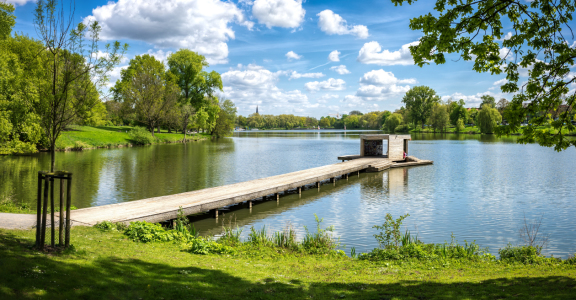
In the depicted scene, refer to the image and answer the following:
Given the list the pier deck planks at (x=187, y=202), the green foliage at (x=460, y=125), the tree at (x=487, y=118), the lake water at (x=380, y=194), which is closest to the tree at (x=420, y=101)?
the green foliage at (x=460, y=125)

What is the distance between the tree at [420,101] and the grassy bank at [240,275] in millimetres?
107337

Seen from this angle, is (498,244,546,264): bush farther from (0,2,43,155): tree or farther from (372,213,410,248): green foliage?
(0,2,43,155): tree

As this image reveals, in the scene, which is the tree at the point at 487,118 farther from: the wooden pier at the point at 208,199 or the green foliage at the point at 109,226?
the green foliage at the point at 109,226

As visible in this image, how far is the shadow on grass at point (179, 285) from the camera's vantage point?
17.4ft

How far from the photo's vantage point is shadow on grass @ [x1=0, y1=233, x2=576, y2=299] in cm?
529

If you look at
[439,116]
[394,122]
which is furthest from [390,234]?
[394,122]

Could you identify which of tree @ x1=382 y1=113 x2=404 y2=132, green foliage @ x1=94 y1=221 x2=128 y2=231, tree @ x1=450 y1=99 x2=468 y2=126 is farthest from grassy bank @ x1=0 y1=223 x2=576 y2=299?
tree @ x1=382 y1=113 x2=404 y2=132

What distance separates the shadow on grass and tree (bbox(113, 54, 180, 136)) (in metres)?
54.7

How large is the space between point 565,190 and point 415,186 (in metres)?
8.06

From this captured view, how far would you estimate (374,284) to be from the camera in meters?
6.74

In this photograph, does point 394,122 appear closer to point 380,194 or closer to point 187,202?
point 380,194

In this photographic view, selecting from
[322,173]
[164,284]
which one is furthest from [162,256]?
[322,173]

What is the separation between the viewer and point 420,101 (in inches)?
4291

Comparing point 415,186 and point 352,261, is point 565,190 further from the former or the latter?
point 352,261
